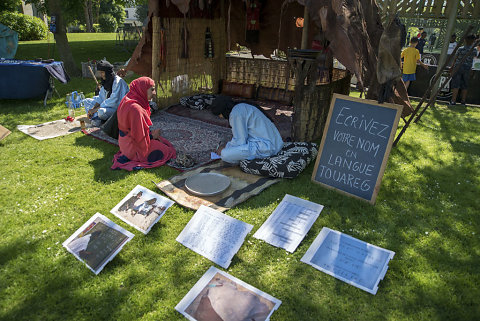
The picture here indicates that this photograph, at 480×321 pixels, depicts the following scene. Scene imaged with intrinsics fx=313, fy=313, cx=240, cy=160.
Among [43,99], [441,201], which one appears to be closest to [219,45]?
[43,99]

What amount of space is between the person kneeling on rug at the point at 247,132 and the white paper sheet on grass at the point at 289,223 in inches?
44.6

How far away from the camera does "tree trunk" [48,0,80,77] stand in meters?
10.3

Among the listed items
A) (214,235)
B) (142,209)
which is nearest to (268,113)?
(142,209)

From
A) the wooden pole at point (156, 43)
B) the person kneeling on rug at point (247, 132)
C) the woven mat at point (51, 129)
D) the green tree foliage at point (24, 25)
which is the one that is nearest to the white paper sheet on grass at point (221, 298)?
the person kneeling on rug at point (247, 132)

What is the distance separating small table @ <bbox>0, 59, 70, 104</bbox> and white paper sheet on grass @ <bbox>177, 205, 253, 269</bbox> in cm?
665

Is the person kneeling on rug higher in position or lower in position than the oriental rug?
higher

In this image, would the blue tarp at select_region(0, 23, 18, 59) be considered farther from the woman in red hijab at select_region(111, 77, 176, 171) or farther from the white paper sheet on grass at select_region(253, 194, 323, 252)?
the white paper sheet on grass at select_region(253, 194, 323, 252)

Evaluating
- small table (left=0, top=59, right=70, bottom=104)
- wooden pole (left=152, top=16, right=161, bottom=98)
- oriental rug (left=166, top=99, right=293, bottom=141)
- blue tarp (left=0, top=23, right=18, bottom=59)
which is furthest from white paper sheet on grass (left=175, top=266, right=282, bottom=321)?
blue tarp (left=0, top=23, right=18, bottom=59)

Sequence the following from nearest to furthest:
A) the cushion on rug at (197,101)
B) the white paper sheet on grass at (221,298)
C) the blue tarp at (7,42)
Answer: the white paper sheet on grass at (221,298) < the cushion on rug at (197,101) < the blue tarp at (7,42)

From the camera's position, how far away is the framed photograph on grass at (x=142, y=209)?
344cm

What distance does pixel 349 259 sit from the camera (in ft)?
9.80

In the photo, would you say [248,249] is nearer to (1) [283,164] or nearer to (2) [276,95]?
(1) [283,164]

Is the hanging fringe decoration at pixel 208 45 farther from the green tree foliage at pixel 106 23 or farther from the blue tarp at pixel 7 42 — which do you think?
the green tree foliage at pixel 106 23

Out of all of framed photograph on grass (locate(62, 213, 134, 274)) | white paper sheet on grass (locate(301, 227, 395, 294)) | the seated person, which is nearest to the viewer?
white paper sheet on grass (locate(301, 227, 395, 294))
